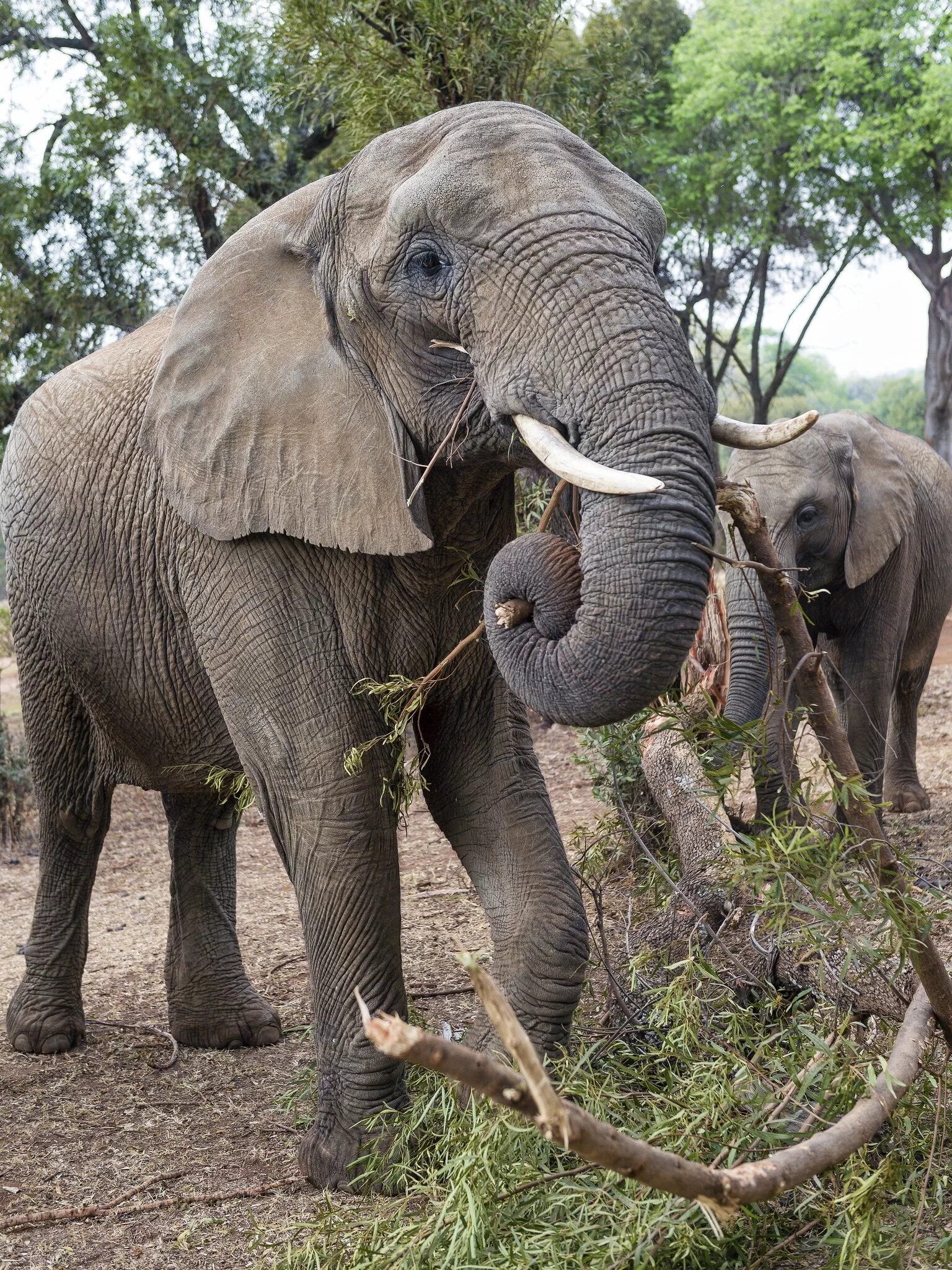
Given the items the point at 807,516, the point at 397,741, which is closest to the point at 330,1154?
the point at 397,741

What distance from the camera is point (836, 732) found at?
307cm

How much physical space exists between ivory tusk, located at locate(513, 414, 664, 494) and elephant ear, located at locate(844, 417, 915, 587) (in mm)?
5145

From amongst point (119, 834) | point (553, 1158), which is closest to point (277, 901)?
point (119, 834)

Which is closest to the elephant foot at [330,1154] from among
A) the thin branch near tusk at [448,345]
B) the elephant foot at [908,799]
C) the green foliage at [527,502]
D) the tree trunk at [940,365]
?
the thin branch near tusk at [448,345]

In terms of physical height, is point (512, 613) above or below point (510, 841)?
above

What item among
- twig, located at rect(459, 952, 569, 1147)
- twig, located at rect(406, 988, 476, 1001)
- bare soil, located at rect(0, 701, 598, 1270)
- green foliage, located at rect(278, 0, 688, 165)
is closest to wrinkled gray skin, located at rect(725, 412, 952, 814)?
twig, located at rect(406, 988, 476, 1001)

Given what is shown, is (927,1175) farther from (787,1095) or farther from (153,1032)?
(153,1032)

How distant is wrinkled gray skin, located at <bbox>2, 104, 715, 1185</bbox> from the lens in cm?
312

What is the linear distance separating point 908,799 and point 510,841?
544 cm

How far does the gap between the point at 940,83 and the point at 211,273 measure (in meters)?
22.8

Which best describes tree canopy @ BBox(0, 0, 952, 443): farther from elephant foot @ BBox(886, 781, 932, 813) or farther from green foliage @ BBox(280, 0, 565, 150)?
elephant foot @ BBox(886, 781, 932, 813)

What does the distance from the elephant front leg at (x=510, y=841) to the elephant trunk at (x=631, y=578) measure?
1.03 metres

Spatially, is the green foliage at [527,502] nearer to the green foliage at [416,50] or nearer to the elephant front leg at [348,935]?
the green foliage at [416,50]

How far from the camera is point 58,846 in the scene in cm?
573
